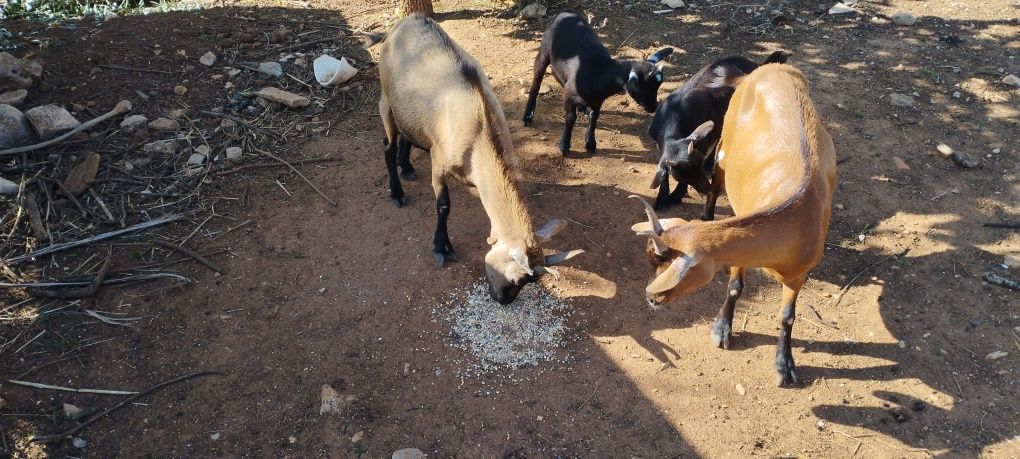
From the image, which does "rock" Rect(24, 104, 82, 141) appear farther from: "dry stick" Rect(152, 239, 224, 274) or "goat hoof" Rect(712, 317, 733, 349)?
"goat hoof" Rect(712, 317, 733, 349)

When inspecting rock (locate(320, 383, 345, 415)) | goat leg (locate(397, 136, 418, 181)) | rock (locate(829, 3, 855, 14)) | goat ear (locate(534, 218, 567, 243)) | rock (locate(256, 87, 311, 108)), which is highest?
rock (locate(829, 3, 855, 14))

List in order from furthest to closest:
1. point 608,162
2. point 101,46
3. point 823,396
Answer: point 101,46 → point 608,162 → point 823,396

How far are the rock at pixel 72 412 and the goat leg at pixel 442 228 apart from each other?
2.89m

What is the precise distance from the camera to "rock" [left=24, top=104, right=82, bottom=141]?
6473 mm

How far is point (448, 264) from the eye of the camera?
5.68 metres

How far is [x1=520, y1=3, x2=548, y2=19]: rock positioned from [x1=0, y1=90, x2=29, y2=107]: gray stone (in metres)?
6.29

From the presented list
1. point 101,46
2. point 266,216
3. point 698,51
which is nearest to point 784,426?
point 266,216

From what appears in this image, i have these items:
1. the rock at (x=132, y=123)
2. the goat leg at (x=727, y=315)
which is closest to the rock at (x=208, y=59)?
the rock at (x=132, y=123)

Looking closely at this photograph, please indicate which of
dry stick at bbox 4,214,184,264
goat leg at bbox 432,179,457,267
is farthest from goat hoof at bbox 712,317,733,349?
dry stick at bbox 4,214,184,264

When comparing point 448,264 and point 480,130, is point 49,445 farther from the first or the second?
point 480,130

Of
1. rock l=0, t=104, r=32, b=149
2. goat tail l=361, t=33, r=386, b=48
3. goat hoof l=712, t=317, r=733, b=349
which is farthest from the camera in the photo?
goat tail l=361, t=33, r=386, b=48

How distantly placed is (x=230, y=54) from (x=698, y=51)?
624 centimetres

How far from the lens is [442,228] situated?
5.65 m

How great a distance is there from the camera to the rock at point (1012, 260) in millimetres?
5500
